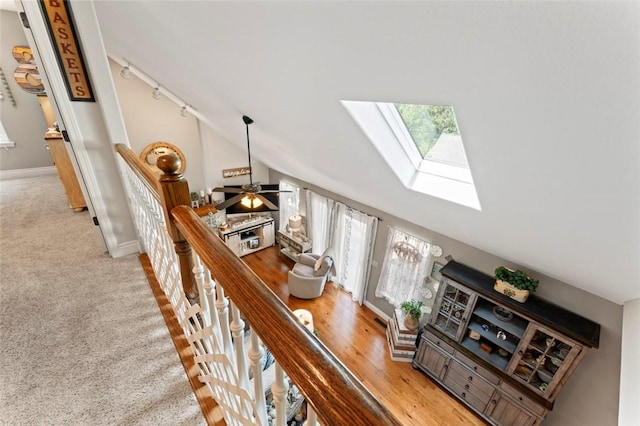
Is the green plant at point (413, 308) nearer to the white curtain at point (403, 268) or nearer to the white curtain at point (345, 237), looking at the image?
the white curtain at point (403, 268)

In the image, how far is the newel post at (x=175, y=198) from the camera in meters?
0.94

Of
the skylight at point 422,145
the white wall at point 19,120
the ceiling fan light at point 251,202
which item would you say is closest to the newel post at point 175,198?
the skylight at point 422,145

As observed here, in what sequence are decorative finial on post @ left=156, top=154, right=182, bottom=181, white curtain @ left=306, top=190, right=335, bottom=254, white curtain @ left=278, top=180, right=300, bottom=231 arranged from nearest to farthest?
decorative finial on post @ left=156, top=154, right=182, bottom=181 → white curtain @ left=306, top=190, right=335, bottom=254 → white curtain @ left=278, top=180, right=300, bottom=231

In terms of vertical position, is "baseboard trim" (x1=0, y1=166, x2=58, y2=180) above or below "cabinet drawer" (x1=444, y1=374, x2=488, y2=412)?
above

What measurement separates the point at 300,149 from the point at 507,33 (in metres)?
2.45

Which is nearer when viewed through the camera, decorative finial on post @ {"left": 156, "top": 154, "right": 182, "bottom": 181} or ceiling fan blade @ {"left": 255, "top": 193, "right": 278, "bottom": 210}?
decorative finial on post @ {"left": 156, "top": 154, "right": 182, "bottom": 181}

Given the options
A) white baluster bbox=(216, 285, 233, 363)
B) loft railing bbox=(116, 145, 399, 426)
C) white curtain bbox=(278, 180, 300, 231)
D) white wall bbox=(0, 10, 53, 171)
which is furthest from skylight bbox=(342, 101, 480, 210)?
white wall bbox=(0, 10, 53, 171)

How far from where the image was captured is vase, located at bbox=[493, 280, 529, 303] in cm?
279

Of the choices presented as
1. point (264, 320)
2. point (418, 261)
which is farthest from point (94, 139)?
point (418, 261)

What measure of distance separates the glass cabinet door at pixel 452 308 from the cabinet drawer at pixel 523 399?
0.65 m

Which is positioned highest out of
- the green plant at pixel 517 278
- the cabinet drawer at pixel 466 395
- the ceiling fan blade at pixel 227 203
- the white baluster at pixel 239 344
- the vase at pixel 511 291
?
the white baluster at pixel 239 344

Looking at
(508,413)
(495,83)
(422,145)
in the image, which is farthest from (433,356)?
(495,83)

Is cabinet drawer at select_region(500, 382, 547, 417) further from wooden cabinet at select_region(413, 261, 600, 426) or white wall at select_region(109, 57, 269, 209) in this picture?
white wall at select_region(109, 57, 269, 209)

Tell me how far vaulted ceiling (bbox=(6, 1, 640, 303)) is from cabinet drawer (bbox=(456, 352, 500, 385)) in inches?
60.5
